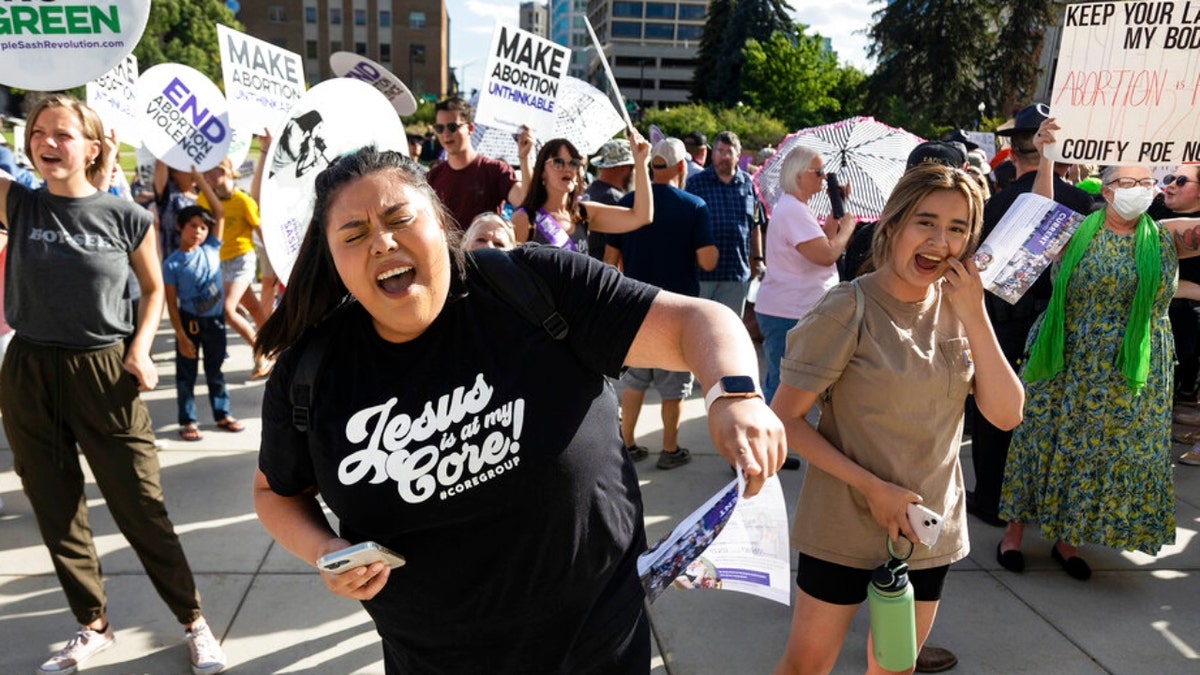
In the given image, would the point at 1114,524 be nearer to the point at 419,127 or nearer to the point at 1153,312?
the point at 1153,312

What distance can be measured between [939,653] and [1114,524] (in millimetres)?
1136

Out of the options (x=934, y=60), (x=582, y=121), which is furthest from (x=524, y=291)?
(x=934, y=60)

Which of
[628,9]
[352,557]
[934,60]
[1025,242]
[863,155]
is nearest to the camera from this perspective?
[352,557]

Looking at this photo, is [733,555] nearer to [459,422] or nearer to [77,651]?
[459,422]

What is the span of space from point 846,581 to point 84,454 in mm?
2599

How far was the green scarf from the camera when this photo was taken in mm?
3486

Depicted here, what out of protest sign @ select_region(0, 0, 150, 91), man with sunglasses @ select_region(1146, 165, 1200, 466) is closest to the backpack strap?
protest sign @ select_region(0, 0, 150, 91)

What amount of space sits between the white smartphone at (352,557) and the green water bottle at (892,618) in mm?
1321

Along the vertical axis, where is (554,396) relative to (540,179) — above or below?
below

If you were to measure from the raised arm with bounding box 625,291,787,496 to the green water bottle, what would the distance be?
103 cm

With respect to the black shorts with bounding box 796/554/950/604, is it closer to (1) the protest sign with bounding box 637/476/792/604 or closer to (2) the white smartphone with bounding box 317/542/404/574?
(1) the protest sign with bounding box 637/476/792/604

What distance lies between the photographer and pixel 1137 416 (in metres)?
3.65

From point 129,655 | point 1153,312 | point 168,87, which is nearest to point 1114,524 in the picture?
point 1153,312

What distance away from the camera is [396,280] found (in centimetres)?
150
